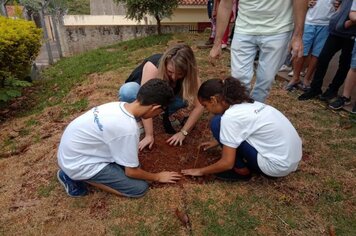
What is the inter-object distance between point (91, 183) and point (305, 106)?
8.98 ft

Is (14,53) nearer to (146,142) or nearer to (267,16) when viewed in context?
(146,142)

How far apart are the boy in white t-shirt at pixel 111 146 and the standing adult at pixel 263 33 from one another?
950mm

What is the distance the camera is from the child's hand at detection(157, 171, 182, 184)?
2.39m

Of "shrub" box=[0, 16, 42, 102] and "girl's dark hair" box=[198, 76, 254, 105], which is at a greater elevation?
"girl's dark hair" box=[198, 76, 254, 105]

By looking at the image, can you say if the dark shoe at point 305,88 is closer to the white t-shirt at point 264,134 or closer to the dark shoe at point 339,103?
the dark shoe at point 339,103

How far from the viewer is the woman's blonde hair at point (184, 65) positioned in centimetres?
247

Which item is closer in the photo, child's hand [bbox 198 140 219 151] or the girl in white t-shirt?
the girl in white t-shirt

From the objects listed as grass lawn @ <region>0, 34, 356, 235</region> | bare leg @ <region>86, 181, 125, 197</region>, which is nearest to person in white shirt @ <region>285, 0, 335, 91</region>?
grass lawn @ <region>0, 34, 356, 235</region>

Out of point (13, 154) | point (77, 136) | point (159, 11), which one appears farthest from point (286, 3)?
point (159, 11)

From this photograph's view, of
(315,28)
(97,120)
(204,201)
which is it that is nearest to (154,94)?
(97,120)

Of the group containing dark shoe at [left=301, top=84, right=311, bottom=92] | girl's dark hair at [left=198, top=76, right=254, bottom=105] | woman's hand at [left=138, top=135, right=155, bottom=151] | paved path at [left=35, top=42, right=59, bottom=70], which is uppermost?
girl's dark hair at [left=198, top=76, right=254, bottom=105]

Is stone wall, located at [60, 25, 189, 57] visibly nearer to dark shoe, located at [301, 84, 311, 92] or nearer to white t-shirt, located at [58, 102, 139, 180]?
dark shoe, located at [301, 84, 311, 92]

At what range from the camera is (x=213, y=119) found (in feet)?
7.93

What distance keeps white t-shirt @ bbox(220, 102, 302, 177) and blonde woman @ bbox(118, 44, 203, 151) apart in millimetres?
477
